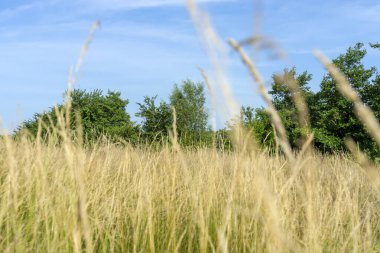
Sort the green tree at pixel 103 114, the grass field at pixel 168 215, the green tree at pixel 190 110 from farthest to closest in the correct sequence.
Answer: the green tree at pixel 103 114 < the green tree at pixel 190 110 < the grass field at pixel 168 215

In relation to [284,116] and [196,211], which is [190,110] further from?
[196,211]

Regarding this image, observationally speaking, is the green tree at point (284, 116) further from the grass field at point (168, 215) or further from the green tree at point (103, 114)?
the grass field at point (168, 215)

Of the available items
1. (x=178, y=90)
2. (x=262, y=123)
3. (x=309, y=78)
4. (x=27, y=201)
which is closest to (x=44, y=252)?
(x=27, y=201)

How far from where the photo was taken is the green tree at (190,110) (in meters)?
15.6

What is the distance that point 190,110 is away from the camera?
20.3 meters

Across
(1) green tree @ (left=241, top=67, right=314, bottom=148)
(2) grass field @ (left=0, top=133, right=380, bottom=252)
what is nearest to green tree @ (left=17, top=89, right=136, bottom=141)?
(1) green tree @ (left=241, top=67, right=314, bottom=148)

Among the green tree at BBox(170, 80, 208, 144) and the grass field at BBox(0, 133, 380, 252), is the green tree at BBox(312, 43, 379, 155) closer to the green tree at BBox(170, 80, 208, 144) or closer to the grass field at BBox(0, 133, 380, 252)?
the green tree at BBox(170, 80, 208, 144)

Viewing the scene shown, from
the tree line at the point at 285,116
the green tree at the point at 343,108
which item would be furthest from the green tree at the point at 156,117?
the green tree at the point at 343,108

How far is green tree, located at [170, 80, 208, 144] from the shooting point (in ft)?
51.2

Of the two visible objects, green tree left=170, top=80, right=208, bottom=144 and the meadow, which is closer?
the meadow

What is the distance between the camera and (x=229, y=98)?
108 cm

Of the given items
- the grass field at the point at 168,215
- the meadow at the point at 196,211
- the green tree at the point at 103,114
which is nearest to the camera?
the meadow at the point at 196,211

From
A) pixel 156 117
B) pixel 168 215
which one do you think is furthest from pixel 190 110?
pixel 168 215

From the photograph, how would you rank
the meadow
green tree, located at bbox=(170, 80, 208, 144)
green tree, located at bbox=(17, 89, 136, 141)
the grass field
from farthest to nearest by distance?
green tree, located at bbox=(17, 89, 136, 141) < green tree, located at bbox=(170, 80, 208, 144) < the grass field < the meadow
